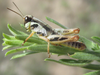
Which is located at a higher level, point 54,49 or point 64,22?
point 64,22

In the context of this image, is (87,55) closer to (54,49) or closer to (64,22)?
(54,49)

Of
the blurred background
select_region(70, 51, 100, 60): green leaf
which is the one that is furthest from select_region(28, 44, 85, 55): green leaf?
the blurred background

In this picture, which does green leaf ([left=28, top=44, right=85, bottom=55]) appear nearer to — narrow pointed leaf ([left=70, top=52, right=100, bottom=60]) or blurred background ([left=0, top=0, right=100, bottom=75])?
narrow pointed leaf ([left=70, top=52, right=100, bottom=60])

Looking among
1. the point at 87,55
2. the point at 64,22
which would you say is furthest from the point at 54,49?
the point at 64,22

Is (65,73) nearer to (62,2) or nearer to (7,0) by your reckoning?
(62,2)

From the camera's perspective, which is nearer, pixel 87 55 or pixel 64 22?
pixel 87 55

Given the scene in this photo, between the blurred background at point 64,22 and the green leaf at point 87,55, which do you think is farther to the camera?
the blurred background at point 64,22

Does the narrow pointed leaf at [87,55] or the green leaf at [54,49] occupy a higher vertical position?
the green leaf at [54,49]

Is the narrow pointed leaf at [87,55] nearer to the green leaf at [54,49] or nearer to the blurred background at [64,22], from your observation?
the green leaf at [54,49]

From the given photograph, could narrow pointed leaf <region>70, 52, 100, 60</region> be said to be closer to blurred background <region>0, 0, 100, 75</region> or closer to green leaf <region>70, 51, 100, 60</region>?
green leaf <region>70, 51, 100, 60</region>

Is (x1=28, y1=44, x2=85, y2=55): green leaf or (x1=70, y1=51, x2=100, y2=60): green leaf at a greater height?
(x1=28, y1=44, x2=85, y2=55): green leaf

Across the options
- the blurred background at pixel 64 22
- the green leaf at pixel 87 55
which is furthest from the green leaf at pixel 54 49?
the blurred background at pixel 64 22

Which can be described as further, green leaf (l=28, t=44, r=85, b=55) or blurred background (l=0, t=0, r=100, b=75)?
blurred background (l=0, t=0, r=100, b=75)
